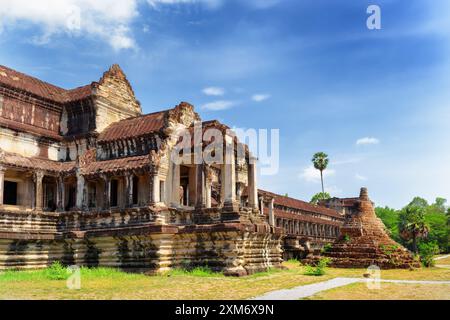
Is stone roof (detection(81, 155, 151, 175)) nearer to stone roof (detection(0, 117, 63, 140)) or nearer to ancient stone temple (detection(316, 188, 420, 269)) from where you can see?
stone roof (detection(0, 117, 63, 140))

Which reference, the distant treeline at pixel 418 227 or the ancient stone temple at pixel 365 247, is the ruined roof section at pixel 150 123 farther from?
the distant treeline at pixel 418 227

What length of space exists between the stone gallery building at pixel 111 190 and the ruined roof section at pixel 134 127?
8 cm

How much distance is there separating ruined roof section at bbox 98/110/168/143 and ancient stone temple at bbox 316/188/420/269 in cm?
1425

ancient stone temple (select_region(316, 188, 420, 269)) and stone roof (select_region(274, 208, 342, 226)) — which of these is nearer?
ancient stone temple (select_region(316, 188, 420, 269))

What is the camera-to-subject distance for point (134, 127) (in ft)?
79.5

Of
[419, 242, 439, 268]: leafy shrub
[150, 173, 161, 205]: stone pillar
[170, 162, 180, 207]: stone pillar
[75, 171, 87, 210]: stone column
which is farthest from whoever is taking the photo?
[419, 242, 439, 268]: leafy shrub

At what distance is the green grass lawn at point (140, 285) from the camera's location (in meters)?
13.7

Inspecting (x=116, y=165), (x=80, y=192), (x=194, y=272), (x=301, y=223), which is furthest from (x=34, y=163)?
(x=301, y=223)

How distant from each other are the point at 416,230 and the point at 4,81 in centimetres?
4765

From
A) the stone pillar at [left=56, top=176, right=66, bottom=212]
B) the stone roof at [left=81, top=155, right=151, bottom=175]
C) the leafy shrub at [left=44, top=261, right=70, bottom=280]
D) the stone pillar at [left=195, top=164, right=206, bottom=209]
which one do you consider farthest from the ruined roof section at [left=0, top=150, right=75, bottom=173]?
the stone pillar at [left=195, top=164, right=206, bottom=209]

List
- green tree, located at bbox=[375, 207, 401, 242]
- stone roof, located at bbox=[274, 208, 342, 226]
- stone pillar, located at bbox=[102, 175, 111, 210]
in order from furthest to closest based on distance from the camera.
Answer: green tree, located at bbox=[375, 207, 401, 242] → stone roof, located at bbox=[274, 208, 342, 226] → stone pillar, located at bbox=[102, 175, 111, 210]

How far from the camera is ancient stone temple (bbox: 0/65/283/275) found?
2067 cm
